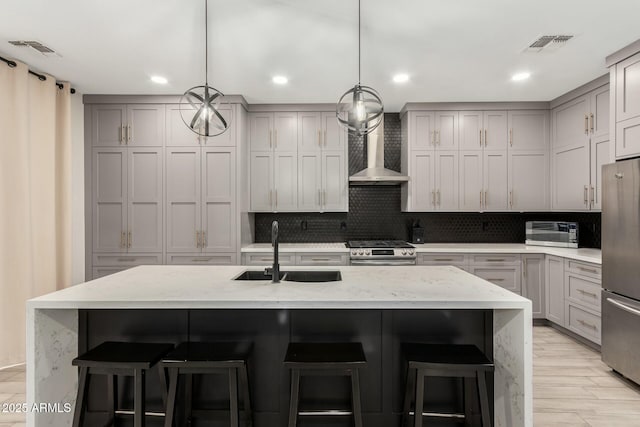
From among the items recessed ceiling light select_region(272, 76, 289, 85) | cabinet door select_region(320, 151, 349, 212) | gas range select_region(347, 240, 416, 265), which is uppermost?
recessed ceiling light select_region(272, 76, 289, 85)

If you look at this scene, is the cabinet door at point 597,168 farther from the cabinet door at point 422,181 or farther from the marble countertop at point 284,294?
the marble countertop at point 284,294

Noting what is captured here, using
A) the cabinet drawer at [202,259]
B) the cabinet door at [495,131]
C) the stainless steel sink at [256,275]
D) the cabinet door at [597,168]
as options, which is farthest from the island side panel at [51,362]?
the cabinet door at [597,168]

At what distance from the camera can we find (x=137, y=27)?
103 inches

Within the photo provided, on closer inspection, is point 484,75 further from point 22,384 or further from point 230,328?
point 22,384

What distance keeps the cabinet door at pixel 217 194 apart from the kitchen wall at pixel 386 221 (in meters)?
0.74

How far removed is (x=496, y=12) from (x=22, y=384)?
173 inches

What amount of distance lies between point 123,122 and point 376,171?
9.81 ft

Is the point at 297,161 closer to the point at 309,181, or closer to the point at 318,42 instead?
the point at 309,181

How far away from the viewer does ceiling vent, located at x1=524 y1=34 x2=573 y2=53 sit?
2762mm

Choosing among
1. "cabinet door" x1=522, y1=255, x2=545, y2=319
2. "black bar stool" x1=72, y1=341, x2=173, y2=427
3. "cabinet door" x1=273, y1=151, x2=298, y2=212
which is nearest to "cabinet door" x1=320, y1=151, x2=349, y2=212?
"cabinet door" x1=273, y1=151, x2=298, y2=212

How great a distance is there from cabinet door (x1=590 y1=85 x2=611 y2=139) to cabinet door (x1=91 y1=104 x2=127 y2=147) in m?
5.02

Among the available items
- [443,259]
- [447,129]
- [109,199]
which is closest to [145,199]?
[109,199]

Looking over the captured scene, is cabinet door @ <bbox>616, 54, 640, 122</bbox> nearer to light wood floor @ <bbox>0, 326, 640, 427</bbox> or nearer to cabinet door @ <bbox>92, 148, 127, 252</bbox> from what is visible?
light wood floor @ <bbox>0, 326, 640, 427</bbox>

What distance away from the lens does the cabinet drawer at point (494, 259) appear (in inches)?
162
